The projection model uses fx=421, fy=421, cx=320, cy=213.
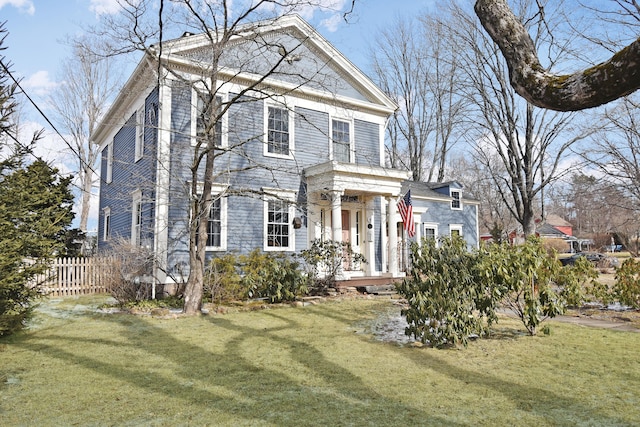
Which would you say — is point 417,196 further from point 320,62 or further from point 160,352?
point 160,352

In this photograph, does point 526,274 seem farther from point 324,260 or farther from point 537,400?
point 324,260

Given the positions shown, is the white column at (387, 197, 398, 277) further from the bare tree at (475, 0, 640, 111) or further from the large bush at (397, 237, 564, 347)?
the bare tree at (475, 0, 640, 111)

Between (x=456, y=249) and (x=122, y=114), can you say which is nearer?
(x=456, y=249)

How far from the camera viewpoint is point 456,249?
652cm

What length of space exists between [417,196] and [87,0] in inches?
600

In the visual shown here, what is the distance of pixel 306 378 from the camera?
486 centimetres

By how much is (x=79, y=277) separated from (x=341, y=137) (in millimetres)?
10023

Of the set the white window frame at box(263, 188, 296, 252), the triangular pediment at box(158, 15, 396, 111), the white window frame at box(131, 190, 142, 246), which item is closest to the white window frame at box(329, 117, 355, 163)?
the triangular pediment at box(158, 15, 396, 111)

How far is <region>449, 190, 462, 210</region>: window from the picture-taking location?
2200cm

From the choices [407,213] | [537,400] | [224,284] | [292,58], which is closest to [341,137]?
[407,213]

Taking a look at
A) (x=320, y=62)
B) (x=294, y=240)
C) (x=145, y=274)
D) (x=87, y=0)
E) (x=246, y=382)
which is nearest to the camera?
(x=246, y=382)

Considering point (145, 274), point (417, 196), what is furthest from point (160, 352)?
point (417, 196)

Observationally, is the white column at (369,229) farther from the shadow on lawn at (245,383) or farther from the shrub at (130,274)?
the shadow on lawn at (245,383)

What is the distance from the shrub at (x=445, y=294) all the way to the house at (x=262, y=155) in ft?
15.9
